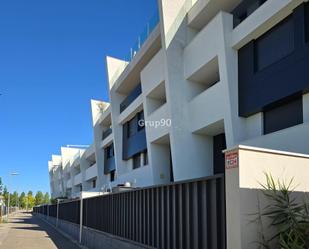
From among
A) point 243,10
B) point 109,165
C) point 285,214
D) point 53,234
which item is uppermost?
point 243,10

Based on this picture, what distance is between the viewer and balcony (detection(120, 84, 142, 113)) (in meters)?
28.4

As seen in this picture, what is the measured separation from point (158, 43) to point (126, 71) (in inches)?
241

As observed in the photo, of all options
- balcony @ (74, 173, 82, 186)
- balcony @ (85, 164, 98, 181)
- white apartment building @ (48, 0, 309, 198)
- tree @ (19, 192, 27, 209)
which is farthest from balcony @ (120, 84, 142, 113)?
tree @ (19, 192, 27, 209)

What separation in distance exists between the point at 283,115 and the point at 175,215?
7549mm

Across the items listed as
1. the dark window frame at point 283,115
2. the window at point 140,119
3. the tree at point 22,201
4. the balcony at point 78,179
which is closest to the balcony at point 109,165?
the window at point 140,119

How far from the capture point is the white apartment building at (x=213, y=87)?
1342cm

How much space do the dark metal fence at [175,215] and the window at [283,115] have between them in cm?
609

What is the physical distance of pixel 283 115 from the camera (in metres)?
14.1

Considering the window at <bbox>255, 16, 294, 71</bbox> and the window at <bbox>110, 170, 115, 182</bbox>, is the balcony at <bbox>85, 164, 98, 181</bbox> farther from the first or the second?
the window at <bbox>255, 16, 294, 71</bbox>

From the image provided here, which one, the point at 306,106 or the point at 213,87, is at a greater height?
the point at 213,87

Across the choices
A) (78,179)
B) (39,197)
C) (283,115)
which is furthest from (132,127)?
(39,197)

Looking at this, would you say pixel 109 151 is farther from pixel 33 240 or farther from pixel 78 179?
pixel 33 240

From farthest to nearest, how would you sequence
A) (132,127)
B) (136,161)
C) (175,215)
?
1. (132,127)
2. (136,161)
3. (175,215)

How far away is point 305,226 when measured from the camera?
5.42m
